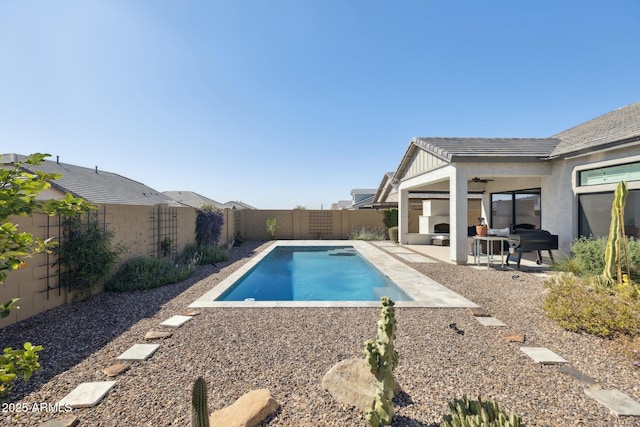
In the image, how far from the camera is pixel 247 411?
242 cm

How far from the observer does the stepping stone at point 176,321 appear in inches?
179

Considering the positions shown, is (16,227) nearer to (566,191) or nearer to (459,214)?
(459,214)

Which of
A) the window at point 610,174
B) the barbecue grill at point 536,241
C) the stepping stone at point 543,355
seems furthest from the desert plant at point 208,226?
the window at point 610,174

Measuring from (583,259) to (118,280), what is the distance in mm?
12017

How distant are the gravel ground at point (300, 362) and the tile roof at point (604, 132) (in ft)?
17.9

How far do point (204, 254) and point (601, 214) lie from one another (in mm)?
13436

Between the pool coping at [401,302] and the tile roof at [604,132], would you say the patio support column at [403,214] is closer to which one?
the pool coping at [401,302]

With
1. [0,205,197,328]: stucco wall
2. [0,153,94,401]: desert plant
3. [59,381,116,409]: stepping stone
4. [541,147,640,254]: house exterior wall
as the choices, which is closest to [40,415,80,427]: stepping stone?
[59,381,116,409]: stepping stone

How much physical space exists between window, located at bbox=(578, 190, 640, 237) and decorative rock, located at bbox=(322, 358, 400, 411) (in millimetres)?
8720

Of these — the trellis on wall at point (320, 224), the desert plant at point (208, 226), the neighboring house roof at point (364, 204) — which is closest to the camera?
the desert plant at point (208, 226)

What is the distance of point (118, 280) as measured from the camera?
6832 mm

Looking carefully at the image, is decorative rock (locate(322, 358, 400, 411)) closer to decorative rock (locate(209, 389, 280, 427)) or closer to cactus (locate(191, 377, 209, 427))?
decorative rock (locate(209, 389, 280, 427))

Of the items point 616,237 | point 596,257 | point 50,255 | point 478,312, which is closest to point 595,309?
point 478,312

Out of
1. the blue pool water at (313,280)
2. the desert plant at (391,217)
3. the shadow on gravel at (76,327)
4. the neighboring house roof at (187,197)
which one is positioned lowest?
the blue pool water at (313,280)
